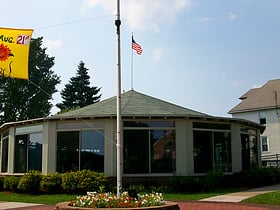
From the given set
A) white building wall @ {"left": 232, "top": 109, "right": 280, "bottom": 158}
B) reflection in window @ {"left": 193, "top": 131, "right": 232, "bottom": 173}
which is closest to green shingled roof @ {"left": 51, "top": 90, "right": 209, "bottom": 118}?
reflection in window @ {"left": 193, "top": 131, "right": 232, "bottom": 173}

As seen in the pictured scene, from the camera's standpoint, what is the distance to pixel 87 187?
18.8 m

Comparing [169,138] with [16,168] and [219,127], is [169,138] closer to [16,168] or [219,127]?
[219,127]

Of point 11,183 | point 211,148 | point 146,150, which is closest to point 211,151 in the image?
point 211,148

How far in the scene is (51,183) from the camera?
63.9ft

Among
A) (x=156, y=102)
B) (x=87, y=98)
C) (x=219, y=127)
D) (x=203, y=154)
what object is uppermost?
(x=87, y=98)

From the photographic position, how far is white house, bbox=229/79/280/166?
44438 millimetres

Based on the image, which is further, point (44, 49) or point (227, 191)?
point (44, 49)

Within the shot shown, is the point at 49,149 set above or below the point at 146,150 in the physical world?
above

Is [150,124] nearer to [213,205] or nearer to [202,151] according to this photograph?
[202,151]

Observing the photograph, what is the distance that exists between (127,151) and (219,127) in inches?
208

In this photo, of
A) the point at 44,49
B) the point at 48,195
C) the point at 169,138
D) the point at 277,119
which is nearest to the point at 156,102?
the point at 169,138

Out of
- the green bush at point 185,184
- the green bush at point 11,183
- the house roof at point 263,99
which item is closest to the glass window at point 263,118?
the house roof at point 263,99

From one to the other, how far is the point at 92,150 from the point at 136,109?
2999 mm

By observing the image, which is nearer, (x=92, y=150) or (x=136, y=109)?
(x=92, y=150)
